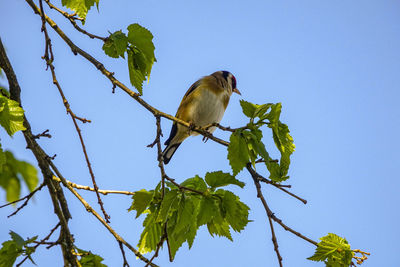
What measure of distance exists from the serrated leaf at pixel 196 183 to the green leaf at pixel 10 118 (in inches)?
38.6

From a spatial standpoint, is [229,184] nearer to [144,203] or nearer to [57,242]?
[144,203]

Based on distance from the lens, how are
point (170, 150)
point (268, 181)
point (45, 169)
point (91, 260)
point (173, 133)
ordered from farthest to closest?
point (170, 150), point (173, 133), point (45, 169), point (91, 260), point (268, 181)

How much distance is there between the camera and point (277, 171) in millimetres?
2590

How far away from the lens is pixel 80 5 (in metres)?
2.76

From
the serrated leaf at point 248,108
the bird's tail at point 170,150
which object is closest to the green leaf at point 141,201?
the serrated leaf at point 248,108

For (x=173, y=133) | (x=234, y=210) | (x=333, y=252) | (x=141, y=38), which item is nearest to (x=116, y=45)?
(x=141, y=38)

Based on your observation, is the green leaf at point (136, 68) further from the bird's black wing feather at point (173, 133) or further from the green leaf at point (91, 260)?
the bird's black wing feather at point (173, 133)

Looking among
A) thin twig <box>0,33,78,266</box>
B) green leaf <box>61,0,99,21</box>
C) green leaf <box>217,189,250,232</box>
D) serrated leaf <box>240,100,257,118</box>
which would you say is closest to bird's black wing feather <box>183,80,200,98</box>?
thin twig <box>0,33,78,266</box>

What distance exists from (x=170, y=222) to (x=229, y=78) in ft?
13.4

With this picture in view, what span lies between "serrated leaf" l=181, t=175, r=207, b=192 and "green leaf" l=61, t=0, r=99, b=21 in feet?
4.06

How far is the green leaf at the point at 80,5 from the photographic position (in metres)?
2.76

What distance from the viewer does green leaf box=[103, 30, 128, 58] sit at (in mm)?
2729

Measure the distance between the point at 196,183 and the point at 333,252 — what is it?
94cm

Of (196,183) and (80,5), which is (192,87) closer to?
(80,5)
